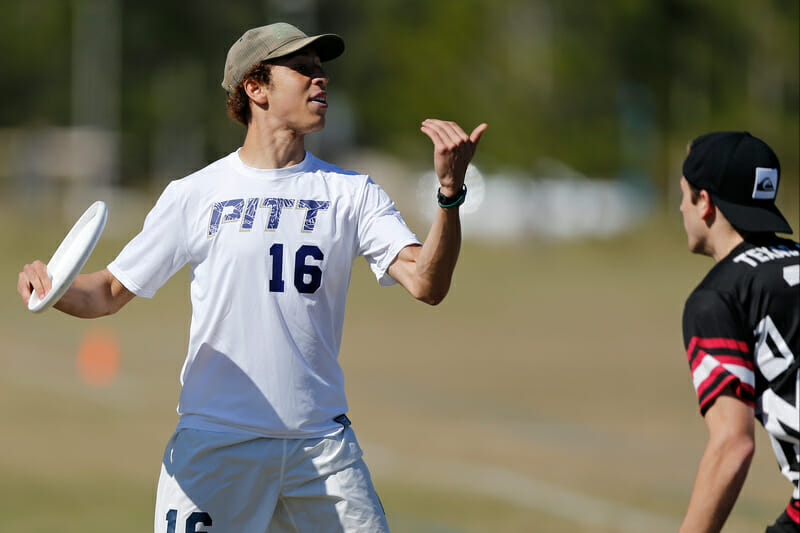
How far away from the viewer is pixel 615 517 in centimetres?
925

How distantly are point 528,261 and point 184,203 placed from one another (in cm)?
3561

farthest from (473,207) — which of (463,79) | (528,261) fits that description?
(528,261)

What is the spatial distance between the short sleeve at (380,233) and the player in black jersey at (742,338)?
1.34 metres

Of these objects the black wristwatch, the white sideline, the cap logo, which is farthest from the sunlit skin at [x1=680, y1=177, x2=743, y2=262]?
the white sideline

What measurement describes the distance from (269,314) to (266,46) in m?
1.07

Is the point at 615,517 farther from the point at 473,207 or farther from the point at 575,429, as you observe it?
the point at 473,207

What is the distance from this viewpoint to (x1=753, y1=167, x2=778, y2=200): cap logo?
4.00 m

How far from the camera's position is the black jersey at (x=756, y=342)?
3783 millimetres

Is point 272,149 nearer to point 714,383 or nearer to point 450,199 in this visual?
point 450,199

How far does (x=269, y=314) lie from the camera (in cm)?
488

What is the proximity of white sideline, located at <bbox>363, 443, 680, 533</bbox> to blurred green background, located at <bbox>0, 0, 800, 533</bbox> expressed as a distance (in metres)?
0.04

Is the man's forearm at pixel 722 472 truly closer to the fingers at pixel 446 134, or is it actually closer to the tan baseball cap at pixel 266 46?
the fingers at pixel 446 134

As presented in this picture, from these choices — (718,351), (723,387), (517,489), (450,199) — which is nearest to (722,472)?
(723,387)

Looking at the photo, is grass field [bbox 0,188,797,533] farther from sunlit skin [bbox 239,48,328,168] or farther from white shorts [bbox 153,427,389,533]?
sunlit skin [bbox 239,48,328,168]
